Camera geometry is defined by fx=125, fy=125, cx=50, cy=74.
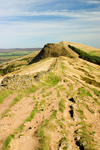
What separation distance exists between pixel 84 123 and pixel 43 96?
30.5ft

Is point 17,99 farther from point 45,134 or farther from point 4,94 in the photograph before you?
point 45,134

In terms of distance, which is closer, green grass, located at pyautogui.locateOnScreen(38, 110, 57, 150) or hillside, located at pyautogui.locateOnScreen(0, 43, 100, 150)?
green grass, located at pyautogui.locateOnScreen(38, 110, 57, 150)

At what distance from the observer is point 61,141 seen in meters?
12.6

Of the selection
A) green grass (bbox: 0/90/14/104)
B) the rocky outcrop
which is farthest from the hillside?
the rocky outcrop

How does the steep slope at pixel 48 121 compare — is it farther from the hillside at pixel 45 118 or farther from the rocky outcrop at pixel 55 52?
the rocky outcrop at pixel 55 52

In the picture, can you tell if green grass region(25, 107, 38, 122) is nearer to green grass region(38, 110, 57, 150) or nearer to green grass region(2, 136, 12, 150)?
green grass region(38, 110, 57, 150)

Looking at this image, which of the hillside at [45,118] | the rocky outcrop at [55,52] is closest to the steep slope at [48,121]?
the hillside at [45,118]

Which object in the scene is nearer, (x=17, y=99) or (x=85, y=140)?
(x=85, y=140)

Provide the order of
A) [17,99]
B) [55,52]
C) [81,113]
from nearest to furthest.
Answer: [81,113] < [17,99] < [55,52]

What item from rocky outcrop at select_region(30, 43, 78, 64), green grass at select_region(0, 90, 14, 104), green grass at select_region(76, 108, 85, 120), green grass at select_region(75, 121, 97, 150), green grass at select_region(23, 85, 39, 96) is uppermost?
rocky outcrop at select_region(30, 43, 78, 64)

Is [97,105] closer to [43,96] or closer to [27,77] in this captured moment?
[43,96]

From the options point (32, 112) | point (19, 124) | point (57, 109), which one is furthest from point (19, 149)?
point (57, 109)

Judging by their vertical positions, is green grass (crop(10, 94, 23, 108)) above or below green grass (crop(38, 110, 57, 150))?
above

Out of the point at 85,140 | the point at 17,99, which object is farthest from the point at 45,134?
the point at 17,99
